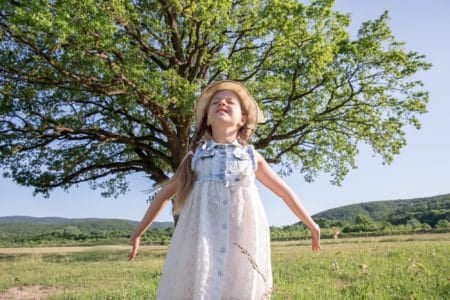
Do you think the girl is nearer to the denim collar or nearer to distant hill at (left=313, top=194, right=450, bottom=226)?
the denim collar

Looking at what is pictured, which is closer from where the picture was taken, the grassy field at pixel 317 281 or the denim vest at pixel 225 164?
the denim vest at pixel 225 164

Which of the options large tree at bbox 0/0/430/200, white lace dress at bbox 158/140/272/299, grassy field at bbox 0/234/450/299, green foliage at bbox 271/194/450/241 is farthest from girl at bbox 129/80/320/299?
green foliage at bbox 271/194/450/241

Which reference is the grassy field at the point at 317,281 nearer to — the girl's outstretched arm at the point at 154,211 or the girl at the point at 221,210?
the girl at the point at 221,210

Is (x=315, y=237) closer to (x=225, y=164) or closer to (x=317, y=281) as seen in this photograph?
(x=225, y=164)

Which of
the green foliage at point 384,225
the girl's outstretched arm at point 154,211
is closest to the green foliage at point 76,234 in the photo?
the green foliage at point 384,225

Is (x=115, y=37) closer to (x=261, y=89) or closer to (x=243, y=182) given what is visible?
(x=261, y=89)

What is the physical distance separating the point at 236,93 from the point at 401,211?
36306 millimetres

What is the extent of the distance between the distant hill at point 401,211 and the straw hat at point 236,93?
20.4m

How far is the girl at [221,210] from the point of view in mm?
3889

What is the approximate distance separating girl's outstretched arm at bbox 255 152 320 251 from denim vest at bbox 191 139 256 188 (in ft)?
0.49

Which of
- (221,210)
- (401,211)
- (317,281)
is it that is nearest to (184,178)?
(221,210)

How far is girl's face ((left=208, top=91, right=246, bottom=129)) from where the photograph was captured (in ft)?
14.7

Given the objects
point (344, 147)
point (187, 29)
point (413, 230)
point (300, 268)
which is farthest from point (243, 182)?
point (413, 230)

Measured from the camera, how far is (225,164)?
4.30 m
